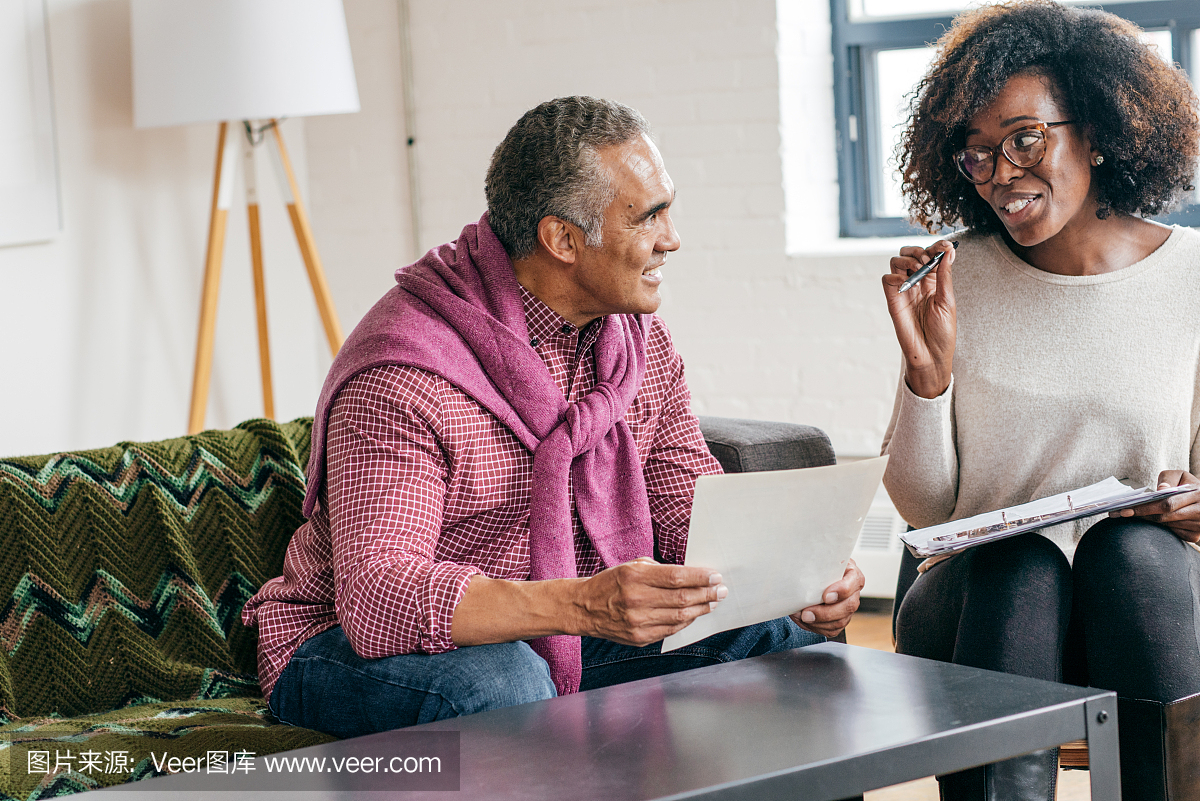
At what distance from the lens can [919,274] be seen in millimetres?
1797

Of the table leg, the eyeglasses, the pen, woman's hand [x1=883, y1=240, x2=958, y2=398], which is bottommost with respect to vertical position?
the table leg

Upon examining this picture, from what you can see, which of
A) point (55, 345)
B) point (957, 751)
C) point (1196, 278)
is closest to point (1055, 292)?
point (1196, 278)

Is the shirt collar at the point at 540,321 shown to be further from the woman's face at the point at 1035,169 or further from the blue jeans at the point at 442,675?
the woman's face at the point at 1035,169

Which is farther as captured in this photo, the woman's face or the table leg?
the woman's face

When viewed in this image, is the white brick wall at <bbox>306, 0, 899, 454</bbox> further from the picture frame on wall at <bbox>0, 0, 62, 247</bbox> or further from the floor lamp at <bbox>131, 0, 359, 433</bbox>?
the picture frame on wall at <bbox>0, 0, 62, 247</bbox>

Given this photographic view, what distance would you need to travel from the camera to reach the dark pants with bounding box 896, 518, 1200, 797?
1.48m

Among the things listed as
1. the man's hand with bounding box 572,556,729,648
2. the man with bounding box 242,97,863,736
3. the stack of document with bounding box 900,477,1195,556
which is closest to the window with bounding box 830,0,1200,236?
the man with bounding box 242,97,863,736

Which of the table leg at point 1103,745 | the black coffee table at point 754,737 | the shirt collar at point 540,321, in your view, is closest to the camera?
the black coffee table at point 754,737

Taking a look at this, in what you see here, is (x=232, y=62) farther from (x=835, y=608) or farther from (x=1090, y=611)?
(x=1090, y=611)

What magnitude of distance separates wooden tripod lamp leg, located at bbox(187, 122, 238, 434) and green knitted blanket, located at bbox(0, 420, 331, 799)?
3.93ft

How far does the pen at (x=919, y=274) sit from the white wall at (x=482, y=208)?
136 centimetres

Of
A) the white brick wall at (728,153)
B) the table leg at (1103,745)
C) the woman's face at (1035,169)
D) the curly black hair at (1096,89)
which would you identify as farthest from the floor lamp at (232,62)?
the table leg at (1103,745)

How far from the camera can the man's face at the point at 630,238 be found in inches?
64.5

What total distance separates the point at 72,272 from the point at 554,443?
6.02 feet
